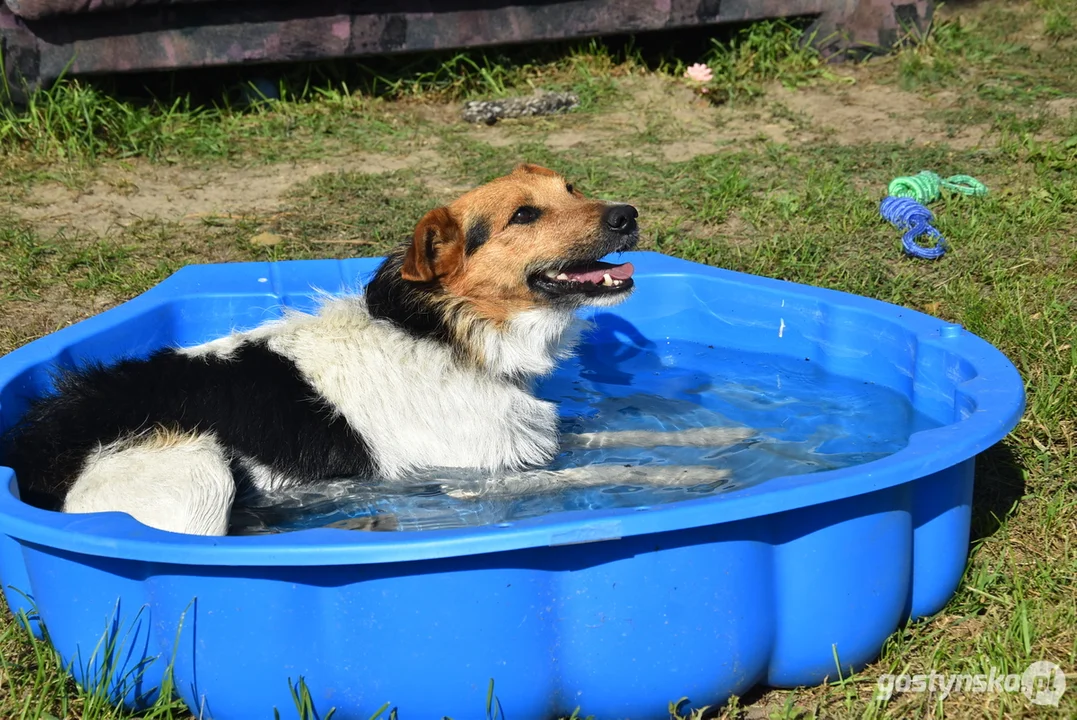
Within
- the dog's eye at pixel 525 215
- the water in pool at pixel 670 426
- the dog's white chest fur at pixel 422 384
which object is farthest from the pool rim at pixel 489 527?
the dog's eye at pixel 525 215

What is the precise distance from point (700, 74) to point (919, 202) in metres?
3.01

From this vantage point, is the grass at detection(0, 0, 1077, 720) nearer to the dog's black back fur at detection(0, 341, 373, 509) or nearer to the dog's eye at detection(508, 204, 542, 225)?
the dog's black back fur at detection(0, 341, 373, 509)

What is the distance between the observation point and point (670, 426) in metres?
5.04

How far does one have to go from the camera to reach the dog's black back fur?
370 centimetres

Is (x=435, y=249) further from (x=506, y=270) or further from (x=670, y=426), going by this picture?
(x=670, y=426)

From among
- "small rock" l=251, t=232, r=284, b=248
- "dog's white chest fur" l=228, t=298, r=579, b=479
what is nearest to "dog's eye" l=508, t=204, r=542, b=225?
"dog's white chest fur" l=228, t=298, r=579, b=479

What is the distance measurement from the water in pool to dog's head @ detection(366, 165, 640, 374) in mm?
625

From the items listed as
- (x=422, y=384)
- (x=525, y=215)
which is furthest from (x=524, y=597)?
(x=525, y=215)

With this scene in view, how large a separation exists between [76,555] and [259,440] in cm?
94

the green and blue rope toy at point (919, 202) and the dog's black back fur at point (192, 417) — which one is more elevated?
the green and blue rope toy at point (919, 202)

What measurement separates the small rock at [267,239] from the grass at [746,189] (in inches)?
1.1

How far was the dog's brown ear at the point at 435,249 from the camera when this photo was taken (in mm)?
4133

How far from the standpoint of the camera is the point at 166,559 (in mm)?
2869

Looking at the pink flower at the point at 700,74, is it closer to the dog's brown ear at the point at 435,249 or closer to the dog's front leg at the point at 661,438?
the dog's front leg at the point at 661,438
